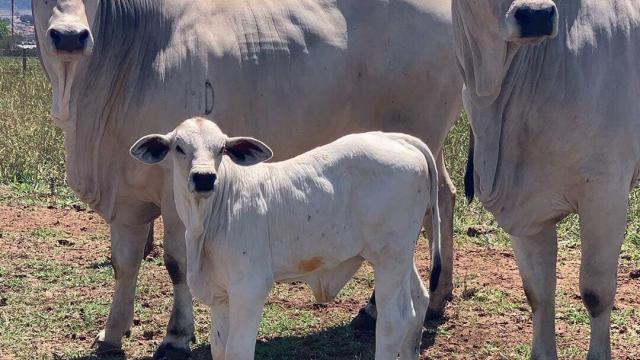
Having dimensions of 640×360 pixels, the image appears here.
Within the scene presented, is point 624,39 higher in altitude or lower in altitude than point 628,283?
higher

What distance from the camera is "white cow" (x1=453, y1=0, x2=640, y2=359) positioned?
16.8 feet

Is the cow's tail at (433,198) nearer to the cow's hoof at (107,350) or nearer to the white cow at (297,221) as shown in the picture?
the white cow at (297,221)

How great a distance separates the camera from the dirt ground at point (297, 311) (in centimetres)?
626

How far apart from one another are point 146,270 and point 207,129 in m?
3.53

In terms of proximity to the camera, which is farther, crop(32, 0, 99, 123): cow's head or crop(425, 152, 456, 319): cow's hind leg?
crop(425, 152, 456, 319): cow's hind leg

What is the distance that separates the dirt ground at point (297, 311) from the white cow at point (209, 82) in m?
0.34

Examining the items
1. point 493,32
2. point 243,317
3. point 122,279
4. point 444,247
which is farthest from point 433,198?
point 122,279

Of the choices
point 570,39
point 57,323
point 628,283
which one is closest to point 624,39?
point 570,39

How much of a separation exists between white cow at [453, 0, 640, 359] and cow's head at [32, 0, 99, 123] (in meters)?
1.85

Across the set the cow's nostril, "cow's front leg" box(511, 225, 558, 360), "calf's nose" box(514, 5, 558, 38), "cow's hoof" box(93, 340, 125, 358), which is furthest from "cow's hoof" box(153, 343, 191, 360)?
"calf's nose" box(514, 5, 558, 38)

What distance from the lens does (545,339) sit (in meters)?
5.74

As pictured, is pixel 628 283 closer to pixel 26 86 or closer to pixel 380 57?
pixel 380 57

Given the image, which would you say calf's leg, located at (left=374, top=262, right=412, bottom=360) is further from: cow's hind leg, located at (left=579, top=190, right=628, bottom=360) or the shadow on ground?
A: the shadow on ground

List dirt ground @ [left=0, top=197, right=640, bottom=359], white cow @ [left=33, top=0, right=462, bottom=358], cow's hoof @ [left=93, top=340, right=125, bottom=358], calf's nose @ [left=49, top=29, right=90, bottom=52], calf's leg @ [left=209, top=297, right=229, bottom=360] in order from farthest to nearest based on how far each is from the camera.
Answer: dirt ground @ [left=0, top=197, right=640, bottom=359] < cow's hoof @ [left=93, top=340, right=125, bottom=358] < white cow @ [left=33, top=0, right=462, bottom=358] < calf's nose @ [left=49, top=29, right=90, bottom=52] < calf's leg @ [left=209, top=297, right=229, bottom=360]
